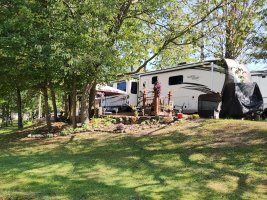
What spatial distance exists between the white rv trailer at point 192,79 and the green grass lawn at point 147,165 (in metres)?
4.28

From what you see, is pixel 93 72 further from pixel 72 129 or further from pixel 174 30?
pixel 174 30

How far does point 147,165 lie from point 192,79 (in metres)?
10.4

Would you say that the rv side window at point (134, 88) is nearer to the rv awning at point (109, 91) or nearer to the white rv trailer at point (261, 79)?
the rv awning at point (109, 91)

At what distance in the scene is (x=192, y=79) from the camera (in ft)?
62.0

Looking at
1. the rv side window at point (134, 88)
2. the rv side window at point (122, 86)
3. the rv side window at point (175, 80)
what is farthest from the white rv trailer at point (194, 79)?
the rv side window at point (122, 86)

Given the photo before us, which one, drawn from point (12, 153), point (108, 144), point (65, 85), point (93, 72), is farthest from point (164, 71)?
point (12, 153)

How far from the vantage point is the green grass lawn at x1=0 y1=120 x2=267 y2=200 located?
7.12 meters

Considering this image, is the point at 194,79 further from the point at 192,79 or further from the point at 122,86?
the point at 122,86

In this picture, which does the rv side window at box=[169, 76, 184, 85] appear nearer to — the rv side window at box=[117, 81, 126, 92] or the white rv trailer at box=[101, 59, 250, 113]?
the white rv trailer at box=[101, 59, 250, 113]

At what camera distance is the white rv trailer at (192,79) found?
17022 millimetres

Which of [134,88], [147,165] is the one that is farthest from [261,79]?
[147,165]

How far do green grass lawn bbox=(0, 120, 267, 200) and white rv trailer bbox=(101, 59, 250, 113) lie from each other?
14.0 feet

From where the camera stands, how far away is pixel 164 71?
2052cm

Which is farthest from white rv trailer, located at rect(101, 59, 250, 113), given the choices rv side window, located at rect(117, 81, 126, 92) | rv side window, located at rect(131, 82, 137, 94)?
rv side window, located at rect(117, 81, 126, 92)
